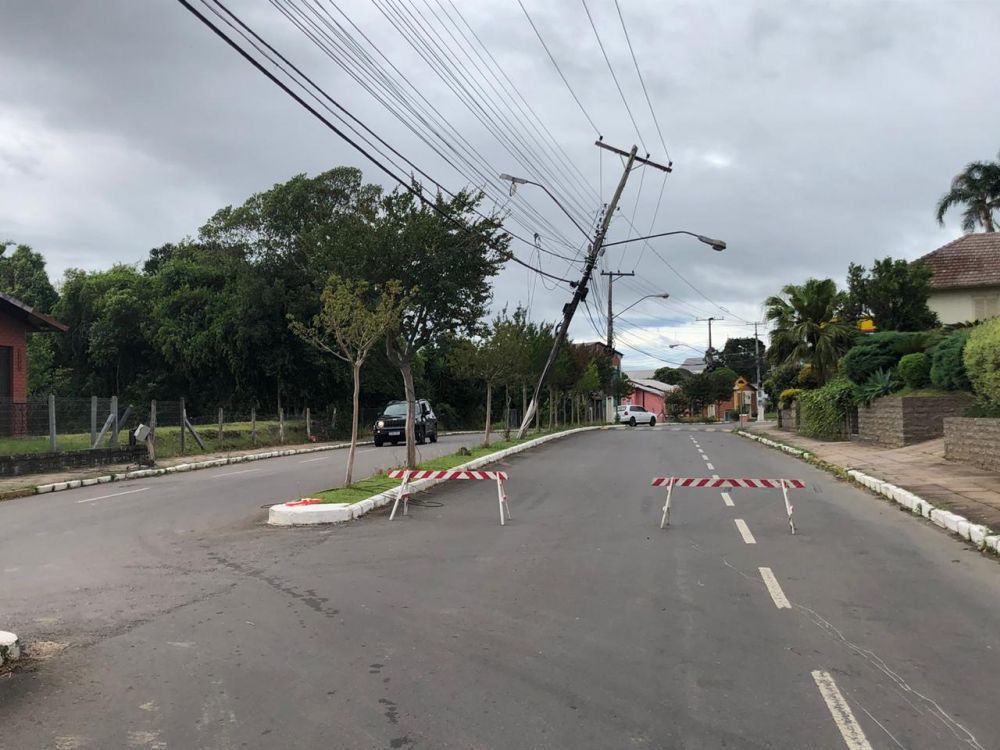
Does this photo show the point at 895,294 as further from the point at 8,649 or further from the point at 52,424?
the point at 8,649

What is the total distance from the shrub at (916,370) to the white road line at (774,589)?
745 inches

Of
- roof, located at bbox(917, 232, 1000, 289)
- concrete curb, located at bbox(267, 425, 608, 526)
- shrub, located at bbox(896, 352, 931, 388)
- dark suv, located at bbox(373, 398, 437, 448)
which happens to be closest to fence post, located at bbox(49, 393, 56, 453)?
concrete curb, located at bbox(267, 425, 608, 526)

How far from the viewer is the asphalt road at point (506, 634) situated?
14.9 feet

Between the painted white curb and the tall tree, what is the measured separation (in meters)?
12.8

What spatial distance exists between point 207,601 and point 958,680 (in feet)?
18.5

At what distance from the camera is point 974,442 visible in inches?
694

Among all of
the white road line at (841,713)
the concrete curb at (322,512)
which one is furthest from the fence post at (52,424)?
the white road line at (841,713)

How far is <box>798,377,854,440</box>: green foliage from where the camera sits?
1157 inches

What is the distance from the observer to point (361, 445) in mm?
35438

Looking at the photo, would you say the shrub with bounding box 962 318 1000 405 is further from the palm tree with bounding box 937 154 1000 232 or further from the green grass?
the palm tree with bounding box 937 154 1000 232

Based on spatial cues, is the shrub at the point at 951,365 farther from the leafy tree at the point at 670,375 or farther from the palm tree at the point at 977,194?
the leafy tree at the point at 670,375

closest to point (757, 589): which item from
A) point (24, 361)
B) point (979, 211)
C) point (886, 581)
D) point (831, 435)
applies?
point (886, 581)

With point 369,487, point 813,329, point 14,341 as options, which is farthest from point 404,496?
point 813,329

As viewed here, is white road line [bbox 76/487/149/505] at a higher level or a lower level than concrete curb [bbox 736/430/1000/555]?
lower
